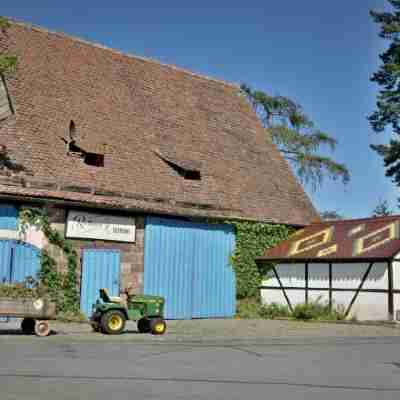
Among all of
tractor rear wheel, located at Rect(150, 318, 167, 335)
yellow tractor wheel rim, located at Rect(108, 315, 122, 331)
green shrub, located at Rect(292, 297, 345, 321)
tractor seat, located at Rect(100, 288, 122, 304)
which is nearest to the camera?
yellow tractor wheel rim, located at Rect(108, 315, 122, 331)

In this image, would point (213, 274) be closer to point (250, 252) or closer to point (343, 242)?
point (250, 252)

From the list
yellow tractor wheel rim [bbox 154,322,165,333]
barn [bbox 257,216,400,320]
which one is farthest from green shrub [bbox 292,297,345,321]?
yellow tractor wheel rim [bbox 154,322,165,333]

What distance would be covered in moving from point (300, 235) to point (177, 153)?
208 inches

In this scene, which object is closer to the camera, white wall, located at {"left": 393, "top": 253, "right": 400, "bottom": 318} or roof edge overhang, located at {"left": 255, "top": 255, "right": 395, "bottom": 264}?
white wall, located at {"left": 393, "top": 253, "right": 400, "bottom": 318}

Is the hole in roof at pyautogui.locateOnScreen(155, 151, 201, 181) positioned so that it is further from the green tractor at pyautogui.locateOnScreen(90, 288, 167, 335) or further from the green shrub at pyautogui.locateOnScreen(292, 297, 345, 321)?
the green tractor at pyautogui.locateOnScreen(90, 288, 167, 335)

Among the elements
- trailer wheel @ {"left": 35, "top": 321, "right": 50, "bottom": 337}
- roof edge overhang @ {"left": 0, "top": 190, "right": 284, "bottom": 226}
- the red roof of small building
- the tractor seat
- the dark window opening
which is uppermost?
the dark window opening

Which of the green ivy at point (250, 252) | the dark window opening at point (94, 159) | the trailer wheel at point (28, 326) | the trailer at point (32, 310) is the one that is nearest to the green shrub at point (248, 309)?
the green ivy at point (250, 252)

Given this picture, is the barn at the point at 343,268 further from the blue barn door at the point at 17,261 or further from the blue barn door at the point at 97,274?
the blue barn door at the point at 17,261

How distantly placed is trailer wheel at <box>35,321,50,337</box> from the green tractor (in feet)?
3.84

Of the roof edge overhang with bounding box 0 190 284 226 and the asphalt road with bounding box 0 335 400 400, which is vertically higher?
the roof edge overhang with bounding box 0 190 284 226

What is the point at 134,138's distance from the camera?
831 inches

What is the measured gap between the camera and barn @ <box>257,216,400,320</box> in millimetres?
18969

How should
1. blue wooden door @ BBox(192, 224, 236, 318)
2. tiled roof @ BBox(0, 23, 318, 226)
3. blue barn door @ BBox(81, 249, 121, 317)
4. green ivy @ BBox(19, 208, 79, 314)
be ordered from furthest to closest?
blue wooden door @ BBox(192, 224, 236, 318) < tiled roof @ BBox(0, 23, 318, 226) < blue barn door @ BBox(81, 249, 121, 317) < green ivy @ BBox(19, 208, 79, 314)

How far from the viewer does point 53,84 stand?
67.2 feet
